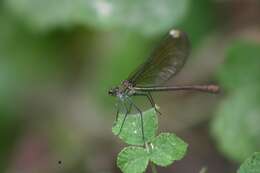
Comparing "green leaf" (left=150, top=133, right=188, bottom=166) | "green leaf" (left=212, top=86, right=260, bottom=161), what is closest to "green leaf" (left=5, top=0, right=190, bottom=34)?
"green leaf" (left=212, top=86, right=260, bottom=161)

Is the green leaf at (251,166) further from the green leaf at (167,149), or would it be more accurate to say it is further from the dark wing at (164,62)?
the dark wing at (164,62)

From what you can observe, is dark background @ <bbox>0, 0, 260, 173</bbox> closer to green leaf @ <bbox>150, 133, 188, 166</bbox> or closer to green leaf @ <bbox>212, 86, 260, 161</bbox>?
green leaf @ <bbox>212, 86, 260, 161</bbox>

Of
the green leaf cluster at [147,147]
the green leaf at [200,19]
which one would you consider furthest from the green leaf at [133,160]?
the green leaf at [200,19]

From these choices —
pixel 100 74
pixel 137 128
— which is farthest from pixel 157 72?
pixel 100 74

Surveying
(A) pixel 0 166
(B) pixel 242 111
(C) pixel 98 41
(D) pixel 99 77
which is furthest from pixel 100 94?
(B) pixel 242 111

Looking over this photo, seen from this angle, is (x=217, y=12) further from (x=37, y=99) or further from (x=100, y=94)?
(x=37, y=99)

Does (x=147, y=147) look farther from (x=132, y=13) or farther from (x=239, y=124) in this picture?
(x=132, y=13)
